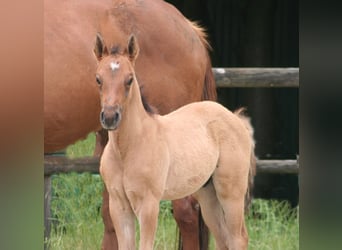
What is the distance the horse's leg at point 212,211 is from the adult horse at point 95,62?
42 cm

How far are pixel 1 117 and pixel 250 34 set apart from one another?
1.28m

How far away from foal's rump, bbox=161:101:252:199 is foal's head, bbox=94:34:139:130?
224 mm

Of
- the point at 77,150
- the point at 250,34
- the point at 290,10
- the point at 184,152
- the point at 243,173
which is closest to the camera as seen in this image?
the point at 184,152

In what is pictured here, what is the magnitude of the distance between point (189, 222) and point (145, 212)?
0.66 meters

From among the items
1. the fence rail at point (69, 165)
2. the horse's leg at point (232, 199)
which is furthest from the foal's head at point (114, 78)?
the fence rail at point (69, 165)

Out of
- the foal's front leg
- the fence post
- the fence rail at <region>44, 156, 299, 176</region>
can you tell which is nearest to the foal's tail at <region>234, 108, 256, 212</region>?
the foal's front leg

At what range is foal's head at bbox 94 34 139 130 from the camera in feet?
4.01

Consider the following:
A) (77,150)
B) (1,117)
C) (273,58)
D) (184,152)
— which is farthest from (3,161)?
(77,150)

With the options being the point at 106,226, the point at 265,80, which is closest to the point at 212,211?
the point at 106,226

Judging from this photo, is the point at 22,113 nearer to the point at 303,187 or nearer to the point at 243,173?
the point at 303,187

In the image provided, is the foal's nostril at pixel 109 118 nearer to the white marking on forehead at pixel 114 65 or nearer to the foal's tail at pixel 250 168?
the white marking on forehead at pixel 114 65

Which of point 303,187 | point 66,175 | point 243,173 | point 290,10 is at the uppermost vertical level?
point 290,10

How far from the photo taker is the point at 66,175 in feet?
9.78

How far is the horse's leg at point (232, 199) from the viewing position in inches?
60.1
